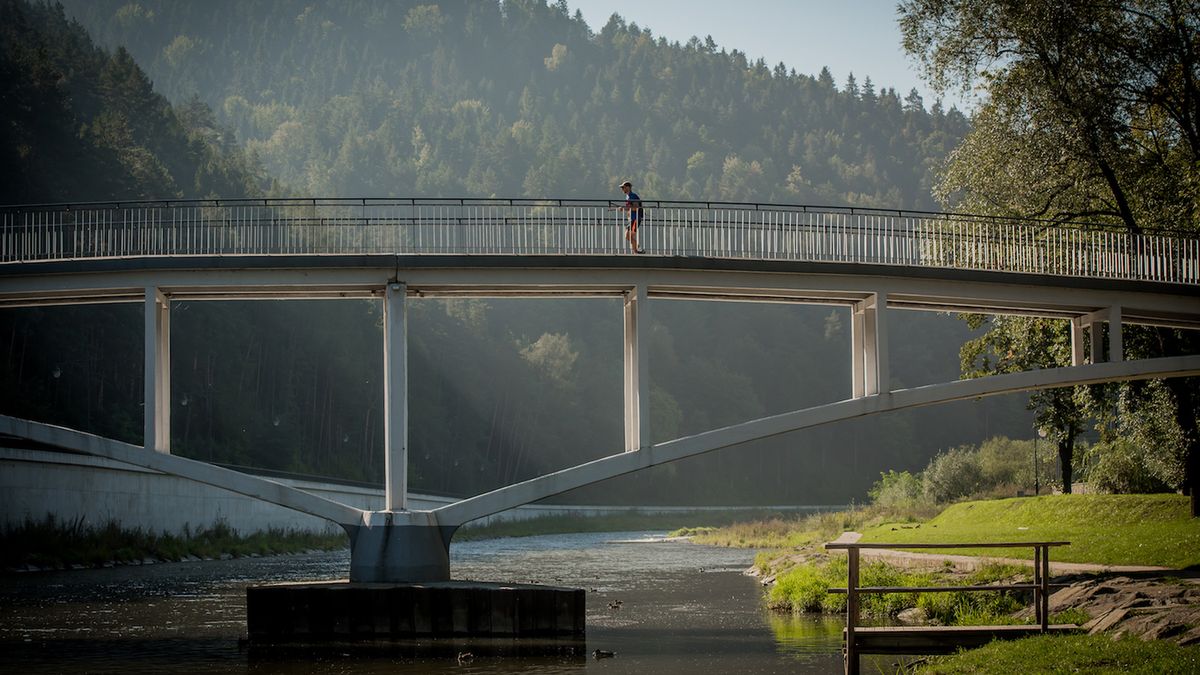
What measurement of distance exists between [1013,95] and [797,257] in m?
8.73

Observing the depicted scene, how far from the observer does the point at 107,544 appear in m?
44.6

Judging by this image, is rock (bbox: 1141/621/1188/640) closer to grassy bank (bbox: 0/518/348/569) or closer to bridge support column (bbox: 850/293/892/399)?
bridge support column (bbox: 850/293/892/399)

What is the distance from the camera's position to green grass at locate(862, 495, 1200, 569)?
26267 millimetres

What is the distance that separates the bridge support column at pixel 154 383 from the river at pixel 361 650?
3.49 m

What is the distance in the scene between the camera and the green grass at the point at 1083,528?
26.3 m

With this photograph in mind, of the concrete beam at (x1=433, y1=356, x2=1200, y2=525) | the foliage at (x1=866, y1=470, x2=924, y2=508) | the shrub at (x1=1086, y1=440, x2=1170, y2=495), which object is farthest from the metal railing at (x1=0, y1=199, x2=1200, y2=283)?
the foliage at (x1=866, y1=470, x2=924, y2=508)

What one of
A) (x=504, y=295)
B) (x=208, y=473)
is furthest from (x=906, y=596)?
(x=208, y=473)

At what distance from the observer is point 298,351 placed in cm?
8700

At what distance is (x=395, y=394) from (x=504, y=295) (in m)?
3.01

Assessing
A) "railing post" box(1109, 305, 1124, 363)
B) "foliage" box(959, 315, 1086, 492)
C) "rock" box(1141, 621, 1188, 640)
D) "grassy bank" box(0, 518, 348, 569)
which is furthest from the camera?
"grassy bank" box(0, 518, 348, 569)

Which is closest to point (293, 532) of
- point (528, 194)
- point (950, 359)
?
point (950, 359)

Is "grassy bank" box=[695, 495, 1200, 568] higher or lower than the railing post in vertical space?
lower

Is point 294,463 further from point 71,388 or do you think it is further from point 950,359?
point 950,359

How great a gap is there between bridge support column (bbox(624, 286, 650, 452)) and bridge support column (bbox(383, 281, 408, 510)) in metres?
4.12
